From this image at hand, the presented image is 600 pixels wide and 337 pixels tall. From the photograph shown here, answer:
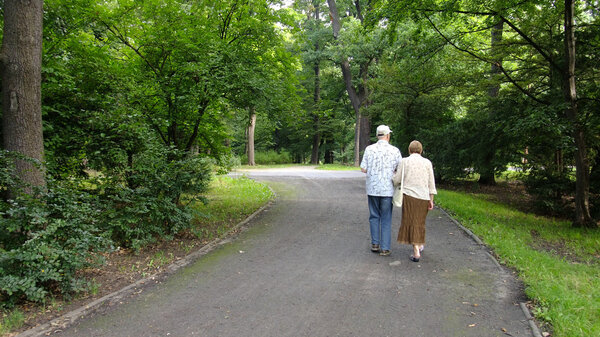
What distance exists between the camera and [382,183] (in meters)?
5.75

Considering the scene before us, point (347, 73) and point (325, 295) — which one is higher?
point (347, 73)

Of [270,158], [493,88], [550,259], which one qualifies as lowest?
[550,259]

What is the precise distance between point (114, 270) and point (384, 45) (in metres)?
21.0

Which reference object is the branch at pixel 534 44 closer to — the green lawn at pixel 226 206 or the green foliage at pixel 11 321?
the green lawn at pixel 226 206

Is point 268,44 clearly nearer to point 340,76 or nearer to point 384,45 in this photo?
point 384,45

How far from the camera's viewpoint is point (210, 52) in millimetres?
7691

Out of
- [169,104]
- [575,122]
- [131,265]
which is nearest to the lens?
[131,265]

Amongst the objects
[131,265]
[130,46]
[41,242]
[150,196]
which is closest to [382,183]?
[150,196]

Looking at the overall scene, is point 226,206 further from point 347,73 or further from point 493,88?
point 347,73

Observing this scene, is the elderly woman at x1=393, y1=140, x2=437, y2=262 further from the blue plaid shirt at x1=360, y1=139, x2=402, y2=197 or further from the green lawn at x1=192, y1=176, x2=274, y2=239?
the green lawn at x1=192, y1=176, x2=274, y2=239

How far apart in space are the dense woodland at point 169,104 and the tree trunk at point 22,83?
0.05 ft

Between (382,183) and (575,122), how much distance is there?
6008 mm

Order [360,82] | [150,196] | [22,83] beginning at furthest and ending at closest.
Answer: [360,82]
[150,196]
[22,83]

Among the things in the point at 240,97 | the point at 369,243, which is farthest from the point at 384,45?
the point at 369,243
